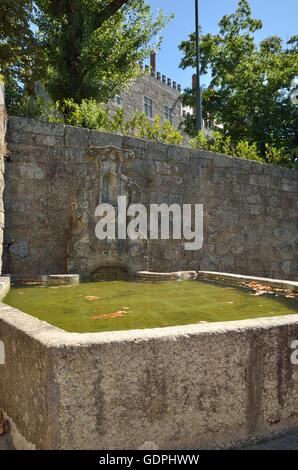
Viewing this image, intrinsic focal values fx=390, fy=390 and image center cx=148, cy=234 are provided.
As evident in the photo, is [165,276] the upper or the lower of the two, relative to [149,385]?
upper

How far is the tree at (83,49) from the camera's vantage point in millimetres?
9453

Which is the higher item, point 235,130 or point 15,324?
point 235,130

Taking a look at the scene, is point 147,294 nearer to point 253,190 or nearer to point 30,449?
point 30,449

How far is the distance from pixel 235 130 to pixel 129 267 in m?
9.24

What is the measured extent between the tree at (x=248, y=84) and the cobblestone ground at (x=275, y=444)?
9093 millimetres

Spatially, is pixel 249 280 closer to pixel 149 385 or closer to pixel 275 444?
pixel 275 444

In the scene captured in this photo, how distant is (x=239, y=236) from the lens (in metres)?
7.17

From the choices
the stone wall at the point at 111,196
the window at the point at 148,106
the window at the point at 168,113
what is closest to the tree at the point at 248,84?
the stone wall at the point at 111,196

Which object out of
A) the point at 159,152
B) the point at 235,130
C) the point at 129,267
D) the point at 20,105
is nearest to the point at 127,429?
the point at 129,267

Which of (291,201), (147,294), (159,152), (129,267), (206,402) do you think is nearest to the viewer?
(206,402)

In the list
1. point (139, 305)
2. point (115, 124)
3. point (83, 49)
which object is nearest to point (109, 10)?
point (83, 49)

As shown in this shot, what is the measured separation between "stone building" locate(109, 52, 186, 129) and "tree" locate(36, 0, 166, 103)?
27.6 feet

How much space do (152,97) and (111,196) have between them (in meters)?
19.9

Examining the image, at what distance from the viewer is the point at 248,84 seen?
40.2ft
